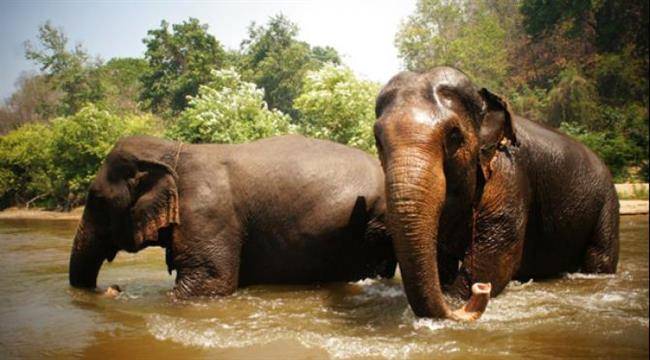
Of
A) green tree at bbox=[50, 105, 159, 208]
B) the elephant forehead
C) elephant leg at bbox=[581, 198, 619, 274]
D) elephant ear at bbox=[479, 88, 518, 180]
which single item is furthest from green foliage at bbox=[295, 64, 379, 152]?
the elephant forehead

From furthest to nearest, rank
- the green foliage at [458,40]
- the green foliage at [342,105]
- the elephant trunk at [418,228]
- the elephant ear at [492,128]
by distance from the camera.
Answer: the green foliage at [458,40] → the green foliage at [342,105] → the elephant ear at [492,128] → the elephant trunk at [418,228]

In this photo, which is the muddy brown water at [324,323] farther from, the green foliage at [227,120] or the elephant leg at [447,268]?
the green foliage at [227,120]

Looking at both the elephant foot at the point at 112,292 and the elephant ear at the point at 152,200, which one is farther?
the elephant foot at the point at 112,292

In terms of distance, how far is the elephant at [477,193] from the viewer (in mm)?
4234

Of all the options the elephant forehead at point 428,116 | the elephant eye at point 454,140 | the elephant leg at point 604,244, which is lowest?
the elephant leg at point 604,244

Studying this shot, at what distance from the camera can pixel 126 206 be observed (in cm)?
647

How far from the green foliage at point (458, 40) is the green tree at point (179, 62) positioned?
1013 centimetres

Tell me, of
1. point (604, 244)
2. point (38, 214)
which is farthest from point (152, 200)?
point (38, 214)

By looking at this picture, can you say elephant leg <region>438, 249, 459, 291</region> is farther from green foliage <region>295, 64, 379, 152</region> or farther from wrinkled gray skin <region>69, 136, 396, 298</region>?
green foliage <region>295, 64, 379, 152</region>

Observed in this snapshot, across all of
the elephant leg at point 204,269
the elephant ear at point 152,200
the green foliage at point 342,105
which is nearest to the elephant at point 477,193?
the elephant leg at point 204,269

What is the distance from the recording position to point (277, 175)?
6.51 metres

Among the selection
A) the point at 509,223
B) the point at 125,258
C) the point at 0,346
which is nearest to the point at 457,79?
the point at 509,223

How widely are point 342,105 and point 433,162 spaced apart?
12.5 meters

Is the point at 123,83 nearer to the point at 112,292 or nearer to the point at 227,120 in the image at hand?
the point at 227,120
